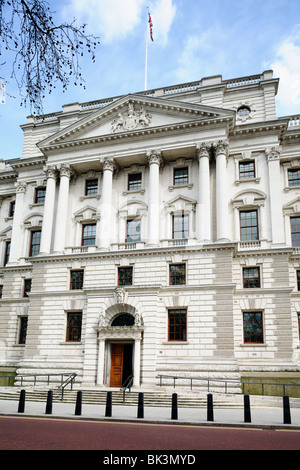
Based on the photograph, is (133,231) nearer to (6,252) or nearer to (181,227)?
(181,227)

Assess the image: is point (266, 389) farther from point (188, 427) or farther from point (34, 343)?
point (34, 343)

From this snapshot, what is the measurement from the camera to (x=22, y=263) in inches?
1501

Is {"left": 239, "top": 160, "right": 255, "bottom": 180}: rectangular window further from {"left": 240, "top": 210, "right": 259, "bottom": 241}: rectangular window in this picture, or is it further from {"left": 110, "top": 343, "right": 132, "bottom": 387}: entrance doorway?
{"left": 110, "top": 343, "right": 132, "bottom": 387}: entrance doorway

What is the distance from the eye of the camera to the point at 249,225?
111 feet

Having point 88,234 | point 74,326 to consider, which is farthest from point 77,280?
point 88,234

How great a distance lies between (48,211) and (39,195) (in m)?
4.28

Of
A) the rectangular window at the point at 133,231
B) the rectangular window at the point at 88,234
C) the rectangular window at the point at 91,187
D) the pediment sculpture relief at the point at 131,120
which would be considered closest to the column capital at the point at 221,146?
the pediment sculpture relief at the point at 131,120

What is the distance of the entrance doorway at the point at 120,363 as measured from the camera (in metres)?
29.8

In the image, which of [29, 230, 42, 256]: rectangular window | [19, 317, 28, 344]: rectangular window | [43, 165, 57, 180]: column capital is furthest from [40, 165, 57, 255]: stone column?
[19, 317, 28, 344]: rectangular window

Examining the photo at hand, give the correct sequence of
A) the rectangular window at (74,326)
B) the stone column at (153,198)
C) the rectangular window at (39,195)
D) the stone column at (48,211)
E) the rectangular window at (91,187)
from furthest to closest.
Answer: the rectangular window at (39,195) → the rectangular window at (91,187) → the stone column at (48,211) → the stone column at (153,198) → the rectangular window at (74,326)

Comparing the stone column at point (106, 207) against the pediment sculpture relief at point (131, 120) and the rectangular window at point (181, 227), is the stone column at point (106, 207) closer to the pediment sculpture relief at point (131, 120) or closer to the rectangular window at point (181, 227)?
the pediment sculpture relief at point (131, 120)

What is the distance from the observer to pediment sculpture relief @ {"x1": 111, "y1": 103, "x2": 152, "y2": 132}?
3631cm

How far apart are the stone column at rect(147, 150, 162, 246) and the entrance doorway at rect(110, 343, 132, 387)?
7.81 metres

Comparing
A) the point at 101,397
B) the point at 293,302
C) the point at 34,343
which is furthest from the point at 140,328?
the point at 293,302
